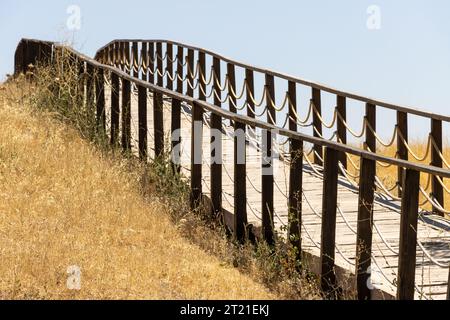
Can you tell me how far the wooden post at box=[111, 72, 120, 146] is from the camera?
558 inches

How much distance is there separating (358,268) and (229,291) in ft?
3.87

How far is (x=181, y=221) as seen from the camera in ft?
36.2

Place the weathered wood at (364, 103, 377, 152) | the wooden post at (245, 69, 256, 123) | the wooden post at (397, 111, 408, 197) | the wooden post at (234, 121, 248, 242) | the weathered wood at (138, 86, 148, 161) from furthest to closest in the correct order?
the wooden post at (245, 69, 256, 123)
the weathered wood at (138, 86, 148, 161)
the weathered wood at (364, 103, 377, 152)
the wooden post at (397, 111, 408, 197)
the wooden post at (234, 121, 248, 242)

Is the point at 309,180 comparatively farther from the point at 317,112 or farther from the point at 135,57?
the point at 135,57

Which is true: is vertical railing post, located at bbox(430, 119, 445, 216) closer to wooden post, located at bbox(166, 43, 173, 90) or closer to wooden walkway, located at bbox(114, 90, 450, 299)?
wooden walkway, located at bbox(114, 90, 450, 299)

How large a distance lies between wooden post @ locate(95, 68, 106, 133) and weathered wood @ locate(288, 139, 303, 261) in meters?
5.54

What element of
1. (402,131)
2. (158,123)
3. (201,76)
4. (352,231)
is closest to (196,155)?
(158,123)

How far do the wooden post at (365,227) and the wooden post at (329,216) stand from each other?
0.34 metres

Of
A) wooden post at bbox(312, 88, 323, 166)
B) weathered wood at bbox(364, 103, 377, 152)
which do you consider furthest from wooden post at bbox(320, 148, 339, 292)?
wooden post at bbox(312, 88, 323, 166)

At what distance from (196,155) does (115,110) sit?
3261 millimetres

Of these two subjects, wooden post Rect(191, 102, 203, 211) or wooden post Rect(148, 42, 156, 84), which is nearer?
wooden post Rect(191, 102, 203, 211)

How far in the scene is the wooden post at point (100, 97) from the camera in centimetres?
1468
